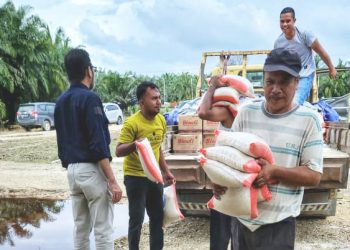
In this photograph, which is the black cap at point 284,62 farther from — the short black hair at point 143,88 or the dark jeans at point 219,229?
the short black hair at point 143,88

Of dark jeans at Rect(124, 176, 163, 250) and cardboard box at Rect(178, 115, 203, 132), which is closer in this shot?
dark jeans at Rect(124, 176, 163, 250)

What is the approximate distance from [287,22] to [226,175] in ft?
10.1

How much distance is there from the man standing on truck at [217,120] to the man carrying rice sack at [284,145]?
0.58 m

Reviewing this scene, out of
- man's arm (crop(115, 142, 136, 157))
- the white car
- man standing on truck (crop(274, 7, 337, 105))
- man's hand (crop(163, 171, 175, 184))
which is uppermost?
man standing on truck (crop(274, 7, 337, 105))

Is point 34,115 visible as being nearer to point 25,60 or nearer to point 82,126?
point 25,60

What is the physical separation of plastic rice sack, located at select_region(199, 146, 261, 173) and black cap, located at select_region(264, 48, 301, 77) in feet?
1.34

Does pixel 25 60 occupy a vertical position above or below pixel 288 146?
Result: above

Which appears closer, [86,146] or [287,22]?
[86,146]

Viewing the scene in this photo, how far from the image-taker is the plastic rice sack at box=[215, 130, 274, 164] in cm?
201

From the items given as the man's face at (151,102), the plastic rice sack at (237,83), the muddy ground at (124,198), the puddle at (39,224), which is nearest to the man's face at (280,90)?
the plastic rice sack at (237,83)

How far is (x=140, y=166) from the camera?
4004 millimetres

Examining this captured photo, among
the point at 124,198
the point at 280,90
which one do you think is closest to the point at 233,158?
the point at 280,90

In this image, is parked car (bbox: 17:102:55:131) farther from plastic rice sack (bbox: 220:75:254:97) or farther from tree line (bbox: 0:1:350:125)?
plastic rice sack (bbox: 220:75:254:97)

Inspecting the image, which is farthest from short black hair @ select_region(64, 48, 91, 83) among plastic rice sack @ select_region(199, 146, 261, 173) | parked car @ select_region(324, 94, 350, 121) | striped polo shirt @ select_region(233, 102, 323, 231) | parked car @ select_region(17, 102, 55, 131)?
parked car @ select_region(17, 102, 55, 131)
